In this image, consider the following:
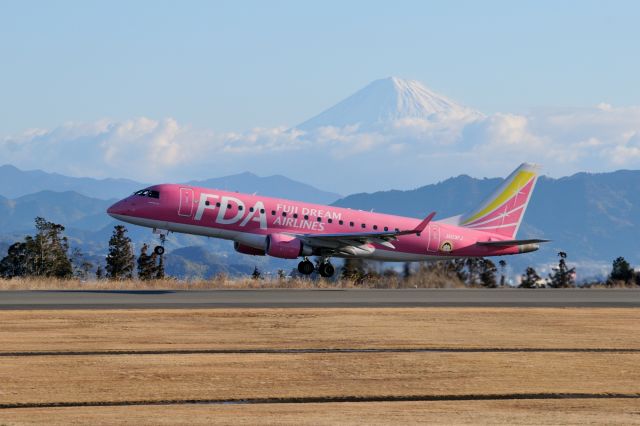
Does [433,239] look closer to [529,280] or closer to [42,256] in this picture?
[529,280]

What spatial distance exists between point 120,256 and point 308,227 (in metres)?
43.0

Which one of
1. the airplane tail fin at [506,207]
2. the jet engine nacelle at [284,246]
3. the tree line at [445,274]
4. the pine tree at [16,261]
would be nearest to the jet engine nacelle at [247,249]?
the jet engine nacelle at [284,246]

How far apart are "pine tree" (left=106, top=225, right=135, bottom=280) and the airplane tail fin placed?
3856 centimetres

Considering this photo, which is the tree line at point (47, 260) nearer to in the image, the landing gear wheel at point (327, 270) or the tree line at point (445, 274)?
the tree line at point (445, 274)

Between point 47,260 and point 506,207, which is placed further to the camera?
point 47,260

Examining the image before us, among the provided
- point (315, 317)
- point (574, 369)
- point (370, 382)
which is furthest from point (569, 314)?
point (370, 382)

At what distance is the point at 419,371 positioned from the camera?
85.0ft

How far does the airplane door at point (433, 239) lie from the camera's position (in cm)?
6028

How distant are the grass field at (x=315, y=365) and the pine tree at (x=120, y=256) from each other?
56.0 m

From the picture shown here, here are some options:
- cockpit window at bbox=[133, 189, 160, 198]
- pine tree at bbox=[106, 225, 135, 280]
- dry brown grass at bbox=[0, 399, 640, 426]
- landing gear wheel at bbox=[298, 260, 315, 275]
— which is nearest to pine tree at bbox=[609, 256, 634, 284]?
landing gear wheel at bbox=[298, 260, 315, 275]

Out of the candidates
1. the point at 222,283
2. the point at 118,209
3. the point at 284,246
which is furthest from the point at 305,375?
the point at 222,283

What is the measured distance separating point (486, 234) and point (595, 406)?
135ft

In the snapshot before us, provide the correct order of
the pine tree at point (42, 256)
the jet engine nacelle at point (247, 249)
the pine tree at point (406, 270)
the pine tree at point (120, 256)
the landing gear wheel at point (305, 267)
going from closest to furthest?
the landing gear wheel at point (305, 267) < the jet engine nacelle at point (247, 249) < the pine tree at point (406, 270) < the pine tree at point (42, 256) < the pine tree at point (120, 256)

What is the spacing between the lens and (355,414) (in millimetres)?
20469
